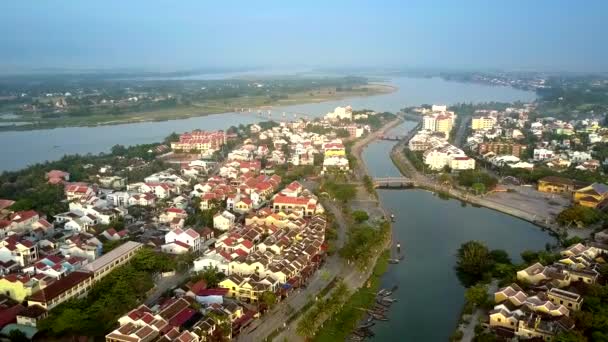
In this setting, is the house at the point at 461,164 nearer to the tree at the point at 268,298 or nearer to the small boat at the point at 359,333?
the small boat at the point at 359,333

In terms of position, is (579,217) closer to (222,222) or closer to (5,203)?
(222,222)

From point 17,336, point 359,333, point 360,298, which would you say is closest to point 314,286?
point 360,298

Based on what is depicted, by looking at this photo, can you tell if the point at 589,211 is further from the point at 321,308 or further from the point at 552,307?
the point at 321,308

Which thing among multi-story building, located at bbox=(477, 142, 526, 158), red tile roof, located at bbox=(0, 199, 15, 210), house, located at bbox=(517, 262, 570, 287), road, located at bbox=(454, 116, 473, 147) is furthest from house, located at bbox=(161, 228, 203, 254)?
road, located at bbox=(454, 116, 473, 147)

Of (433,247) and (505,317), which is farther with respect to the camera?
(433,247)

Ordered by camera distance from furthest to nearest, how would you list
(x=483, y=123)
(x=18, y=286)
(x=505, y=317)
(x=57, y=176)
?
(x=483, y=123), (x=57, y=176), (x=18, y=286), (x=505, y=317)

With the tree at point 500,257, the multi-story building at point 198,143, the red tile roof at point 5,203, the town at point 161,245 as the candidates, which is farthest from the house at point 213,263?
the multi-story building at point 198,143

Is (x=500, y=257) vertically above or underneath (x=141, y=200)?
underneath

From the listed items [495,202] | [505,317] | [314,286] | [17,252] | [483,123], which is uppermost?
[17,252]

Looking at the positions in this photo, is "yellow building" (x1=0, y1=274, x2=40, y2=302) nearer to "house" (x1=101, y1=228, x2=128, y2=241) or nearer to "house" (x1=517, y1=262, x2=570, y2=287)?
"house" (x1=101, y1=228, x2=128, y2=241)
